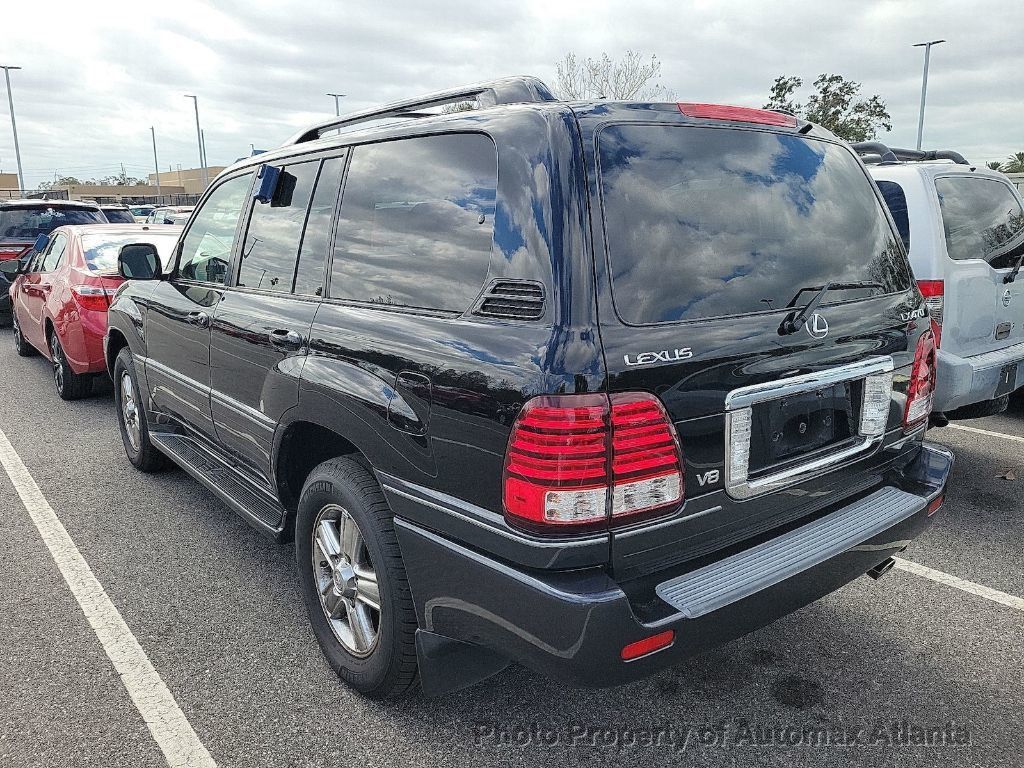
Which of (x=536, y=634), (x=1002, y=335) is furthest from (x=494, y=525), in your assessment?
(x=1002, y=335)

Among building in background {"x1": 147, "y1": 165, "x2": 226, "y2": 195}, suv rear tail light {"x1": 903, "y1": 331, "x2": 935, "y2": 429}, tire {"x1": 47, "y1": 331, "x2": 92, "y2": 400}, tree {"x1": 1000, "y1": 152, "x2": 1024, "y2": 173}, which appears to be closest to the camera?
suv rear tail light {"x1": 903, "y1": 331, "x2": 935, "y2": 429}

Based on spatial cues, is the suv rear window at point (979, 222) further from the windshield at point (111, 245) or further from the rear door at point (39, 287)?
the rear door at point (39, 287)

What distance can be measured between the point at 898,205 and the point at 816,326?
2892 millimetres

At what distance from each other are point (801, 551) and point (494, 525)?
3.11 ft

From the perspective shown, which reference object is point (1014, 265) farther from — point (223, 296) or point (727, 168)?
point (223, 296)

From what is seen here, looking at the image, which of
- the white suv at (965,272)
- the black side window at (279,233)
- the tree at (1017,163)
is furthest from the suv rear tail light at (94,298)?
the tree at (1017,163)

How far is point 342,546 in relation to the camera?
2.71 meters

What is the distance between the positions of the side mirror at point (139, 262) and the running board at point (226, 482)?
36.5 inches

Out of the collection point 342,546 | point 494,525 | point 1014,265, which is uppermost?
point 1014,265

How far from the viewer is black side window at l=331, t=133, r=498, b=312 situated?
7.27 ft

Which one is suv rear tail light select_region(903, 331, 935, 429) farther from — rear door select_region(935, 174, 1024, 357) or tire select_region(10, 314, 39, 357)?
tire select_region(10, 314, 39, 357)

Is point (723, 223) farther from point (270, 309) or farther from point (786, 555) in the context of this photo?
point (270, 309)

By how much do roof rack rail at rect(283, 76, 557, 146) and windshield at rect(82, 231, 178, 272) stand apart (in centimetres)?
400

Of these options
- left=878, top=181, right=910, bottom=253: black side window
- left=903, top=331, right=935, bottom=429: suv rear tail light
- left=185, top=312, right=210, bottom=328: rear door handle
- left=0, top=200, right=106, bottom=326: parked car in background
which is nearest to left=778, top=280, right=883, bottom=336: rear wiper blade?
left=903, top=331, right=935, bottom=429: suv rear tail light
